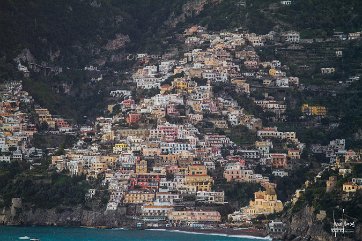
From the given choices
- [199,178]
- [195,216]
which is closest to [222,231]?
[195,216]

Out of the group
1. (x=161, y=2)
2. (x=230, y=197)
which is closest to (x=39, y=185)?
(x=230, y=197)

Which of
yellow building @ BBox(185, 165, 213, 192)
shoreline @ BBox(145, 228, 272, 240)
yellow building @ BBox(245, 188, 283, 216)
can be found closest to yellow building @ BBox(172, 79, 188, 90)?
yellow building @ BBox(185, 165, 213, 192)

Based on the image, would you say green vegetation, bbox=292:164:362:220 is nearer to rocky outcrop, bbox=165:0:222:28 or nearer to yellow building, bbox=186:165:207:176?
yellow building, bbox=186:165:207:176

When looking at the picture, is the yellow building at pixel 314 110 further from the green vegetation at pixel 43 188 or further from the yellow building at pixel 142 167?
the green vegetation at pixel 43 188

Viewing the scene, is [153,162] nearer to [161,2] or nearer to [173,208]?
[173,208]

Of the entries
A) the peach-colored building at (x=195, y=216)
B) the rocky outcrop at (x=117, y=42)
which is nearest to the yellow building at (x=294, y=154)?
the peach-colored building at (x=195, y=216)

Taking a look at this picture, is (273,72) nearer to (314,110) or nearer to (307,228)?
(314,110)
